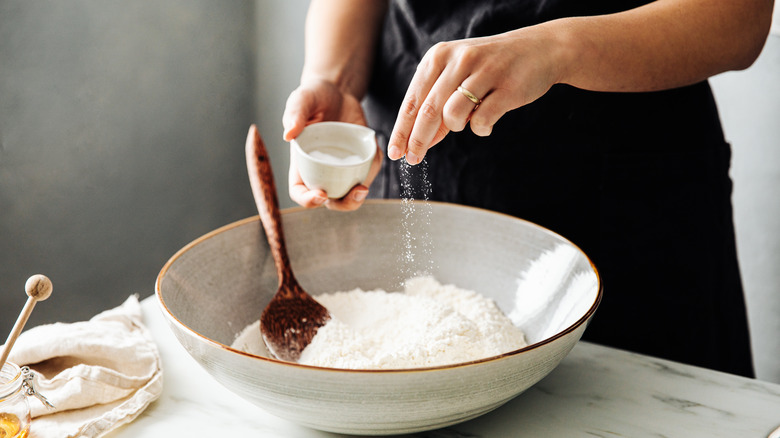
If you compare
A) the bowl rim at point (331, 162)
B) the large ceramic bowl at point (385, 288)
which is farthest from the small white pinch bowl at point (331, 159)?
the large ceramic bowl at point (385, 288)

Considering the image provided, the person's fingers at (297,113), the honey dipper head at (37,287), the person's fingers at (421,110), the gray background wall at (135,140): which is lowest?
the gray background wall at (135,140)

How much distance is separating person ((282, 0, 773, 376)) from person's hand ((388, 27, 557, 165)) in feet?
0.68

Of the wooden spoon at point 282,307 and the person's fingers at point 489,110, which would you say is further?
the wooden spoon at point 282,307

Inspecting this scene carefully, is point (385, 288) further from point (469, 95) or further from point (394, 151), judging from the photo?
point (469, 95)

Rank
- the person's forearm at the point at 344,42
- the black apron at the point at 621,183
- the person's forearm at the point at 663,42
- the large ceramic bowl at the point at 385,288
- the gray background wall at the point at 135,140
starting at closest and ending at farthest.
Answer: the large ceramic bowl at the point at 385,288
the person's forearm at the point at 663,42
the black apron at the point at 621,183
the person's forearm at the point at 344,42
the gray background wall at the point at 135,140

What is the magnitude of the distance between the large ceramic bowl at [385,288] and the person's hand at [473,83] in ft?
0.85

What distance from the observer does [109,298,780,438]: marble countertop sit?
2.37 feet

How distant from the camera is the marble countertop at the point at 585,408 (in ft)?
2.37

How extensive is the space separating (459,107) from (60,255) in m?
1.42

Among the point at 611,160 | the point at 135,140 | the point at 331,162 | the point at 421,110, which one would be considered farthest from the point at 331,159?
the point at 135,140

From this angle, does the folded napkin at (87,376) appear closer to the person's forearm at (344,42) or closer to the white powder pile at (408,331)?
the white powder pile at (408,331)

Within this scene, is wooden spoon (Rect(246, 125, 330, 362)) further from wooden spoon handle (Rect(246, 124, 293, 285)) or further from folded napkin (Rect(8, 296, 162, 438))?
folded napkin (Rect(8, 296, 162, 438))

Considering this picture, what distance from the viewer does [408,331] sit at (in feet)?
2.71

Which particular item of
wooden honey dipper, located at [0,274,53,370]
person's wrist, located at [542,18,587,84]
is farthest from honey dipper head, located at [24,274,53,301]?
person's wrist, located at [542,18,587,84]
